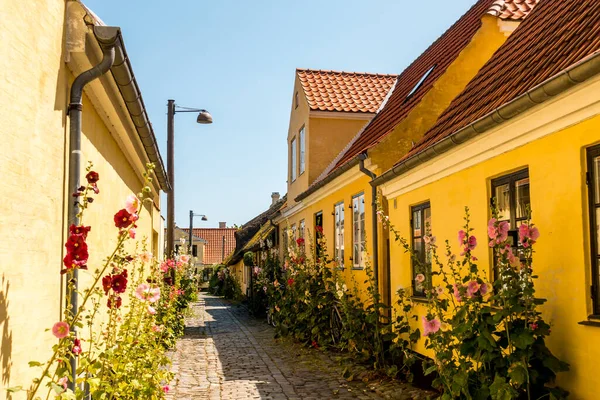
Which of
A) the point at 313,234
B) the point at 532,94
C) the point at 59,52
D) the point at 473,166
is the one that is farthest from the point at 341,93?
the point at 59,52

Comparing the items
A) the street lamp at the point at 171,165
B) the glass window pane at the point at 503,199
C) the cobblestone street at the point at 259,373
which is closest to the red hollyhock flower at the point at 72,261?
the glass window pane at the point at 503,199

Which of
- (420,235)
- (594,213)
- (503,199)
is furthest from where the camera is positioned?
(420,235)

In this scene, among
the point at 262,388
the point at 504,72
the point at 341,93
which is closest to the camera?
the point at 504,72

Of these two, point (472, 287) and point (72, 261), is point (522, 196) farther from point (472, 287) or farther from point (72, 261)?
point (72, 261)

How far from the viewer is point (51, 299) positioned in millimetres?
4195

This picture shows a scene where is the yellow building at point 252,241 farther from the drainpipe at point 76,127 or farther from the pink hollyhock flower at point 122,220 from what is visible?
the pink hollyhock flower at point 122,220

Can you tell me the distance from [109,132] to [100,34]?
2.66 metres

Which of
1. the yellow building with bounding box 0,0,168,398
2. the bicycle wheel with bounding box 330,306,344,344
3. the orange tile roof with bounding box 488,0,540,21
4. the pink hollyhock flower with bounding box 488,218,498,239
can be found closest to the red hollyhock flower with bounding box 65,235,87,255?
the yellow building with bounding box 0,0,168,398

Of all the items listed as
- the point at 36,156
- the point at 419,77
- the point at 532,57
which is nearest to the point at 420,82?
the point at 419,77

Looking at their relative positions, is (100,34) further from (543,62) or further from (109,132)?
(543,62)

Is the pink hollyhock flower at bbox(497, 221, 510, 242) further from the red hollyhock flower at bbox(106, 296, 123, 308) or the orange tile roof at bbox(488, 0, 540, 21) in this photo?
the orange tile roof at bbox(488, 0, 540, 21)

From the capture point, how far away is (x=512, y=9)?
1130 centimetres

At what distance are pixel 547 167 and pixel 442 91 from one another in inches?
255

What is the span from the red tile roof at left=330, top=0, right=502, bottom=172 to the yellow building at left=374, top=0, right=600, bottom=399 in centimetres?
316
